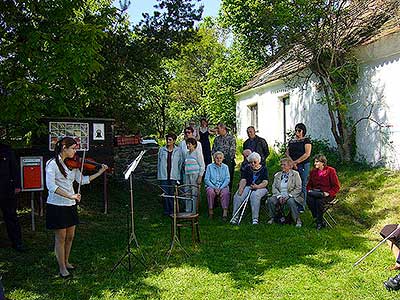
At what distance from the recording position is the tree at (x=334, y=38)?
9.24m

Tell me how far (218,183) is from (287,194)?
4.32ft

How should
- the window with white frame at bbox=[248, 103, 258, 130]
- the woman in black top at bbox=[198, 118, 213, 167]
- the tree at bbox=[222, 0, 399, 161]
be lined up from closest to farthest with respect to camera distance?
1. the woman in black top at bbox=[198, 118, 213, 167]
2. the tree at bbox=[222, 0, 399, 161]
3. the window with white frame at bbox=[248, 103, 258, 130]

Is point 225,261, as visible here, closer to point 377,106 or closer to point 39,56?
point 39,56

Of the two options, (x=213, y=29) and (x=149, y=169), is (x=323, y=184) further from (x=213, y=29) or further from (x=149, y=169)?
(x=213, y=29)

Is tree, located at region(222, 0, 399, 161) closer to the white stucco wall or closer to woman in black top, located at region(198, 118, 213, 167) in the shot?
the white stucco wall

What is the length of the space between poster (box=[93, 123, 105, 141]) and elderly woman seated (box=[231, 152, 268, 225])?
2.96 m

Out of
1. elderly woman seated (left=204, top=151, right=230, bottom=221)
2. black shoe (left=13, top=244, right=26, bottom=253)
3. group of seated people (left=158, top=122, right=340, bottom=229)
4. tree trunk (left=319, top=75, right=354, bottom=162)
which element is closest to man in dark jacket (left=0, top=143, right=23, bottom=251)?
black shoe (left=13, top=244, right=26, bottom=253)

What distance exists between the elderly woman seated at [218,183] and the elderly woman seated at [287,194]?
84 centimetres

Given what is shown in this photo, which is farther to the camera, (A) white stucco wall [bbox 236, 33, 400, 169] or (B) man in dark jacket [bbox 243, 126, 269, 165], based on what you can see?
(A) white stucco wall [bbox 236, 33, 400, 169]

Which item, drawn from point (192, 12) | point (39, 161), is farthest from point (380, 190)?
point (39, 161)

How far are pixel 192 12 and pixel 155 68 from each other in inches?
60.4

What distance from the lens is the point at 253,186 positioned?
7.40 m

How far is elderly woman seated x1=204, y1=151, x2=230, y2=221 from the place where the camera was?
764 cm

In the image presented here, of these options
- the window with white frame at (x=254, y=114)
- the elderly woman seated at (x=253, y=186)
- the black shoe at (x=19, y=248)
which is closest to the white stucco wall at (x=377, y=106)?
the elderly woman seated at (x=253, y=186)
